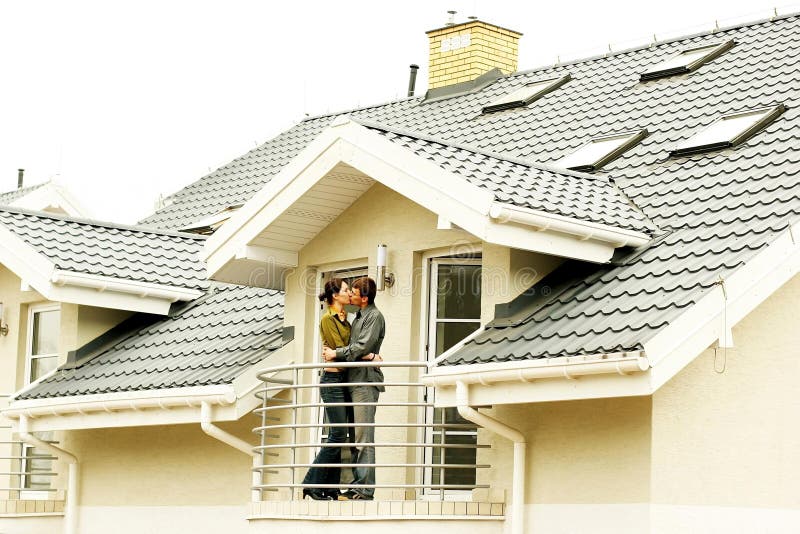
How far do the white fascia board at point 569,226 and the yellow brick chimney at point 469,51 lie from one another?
9.11 m

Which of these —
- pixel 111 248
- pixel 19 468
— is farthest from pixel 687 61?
pixel 19 468

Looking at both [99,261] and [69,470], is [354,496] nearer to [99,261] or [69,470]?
[69,470]

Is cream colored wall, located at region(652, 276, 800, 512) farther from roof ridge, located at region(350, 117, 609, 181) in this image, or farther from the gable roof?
the gable roof

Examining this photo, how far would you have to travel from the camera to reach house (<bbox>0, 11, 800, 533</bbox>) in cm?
1209

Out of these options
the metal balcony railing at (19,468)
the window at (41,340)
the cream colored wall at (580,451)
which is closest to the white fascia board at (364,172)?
the cream colored wall at (580,451)

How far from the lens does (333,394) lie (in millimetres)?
13648

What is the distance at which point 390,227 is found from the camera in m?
14.8

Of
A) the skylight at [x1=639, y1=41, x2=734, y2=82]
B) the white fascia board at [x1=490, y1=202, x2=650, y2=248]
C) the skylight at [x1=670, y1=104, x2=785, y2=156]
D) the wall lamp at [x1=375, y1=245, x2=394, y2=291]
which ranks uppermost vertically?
the skylight at [x1=639, y1=41, x2=734, y2=82]

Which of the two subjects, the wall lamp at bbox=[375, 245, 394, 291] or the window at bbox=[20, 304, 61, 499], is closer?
the wall lamp at bbox=[375, 245, 394, 291]

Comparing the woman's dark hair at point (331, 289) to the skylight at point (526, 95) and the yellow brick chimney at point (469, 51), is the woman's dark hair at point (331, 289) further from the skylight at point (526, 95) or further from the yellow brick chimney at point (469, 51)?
the yellow brick chimney at point (469, 51)

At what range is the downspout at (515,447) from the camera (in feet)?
41.3

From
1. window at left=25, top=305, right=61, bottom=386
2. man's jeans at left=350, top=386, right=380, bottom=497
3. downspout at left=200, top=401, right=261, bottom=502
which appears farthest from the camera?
window at left=25, top=305, right=61, bottom=386

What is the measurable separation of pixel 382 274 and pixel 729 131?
12.2 ft

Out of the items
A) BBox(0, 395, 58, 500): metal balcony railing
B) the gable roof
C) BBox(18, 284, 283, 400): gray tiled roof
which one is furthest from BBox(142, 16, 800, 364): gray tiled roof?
BBox(0, 395, 58, 500): metal balcony railing
